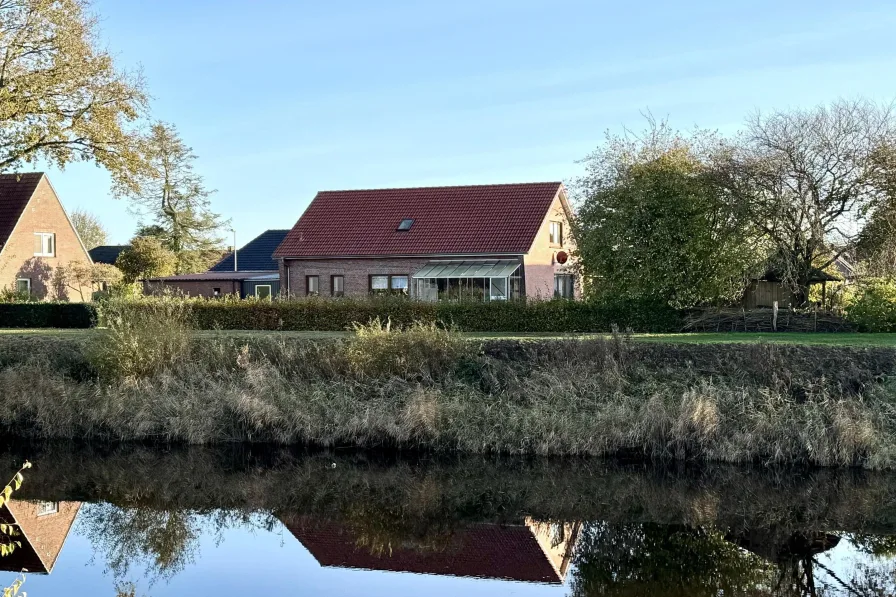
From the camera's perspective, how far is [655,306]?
77.2 ft

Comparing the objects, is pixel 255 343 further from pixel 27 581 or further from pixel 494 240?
pixel 494 240

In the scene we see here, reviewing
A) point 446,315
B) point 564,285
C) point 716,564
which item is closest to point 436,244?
point 564,285

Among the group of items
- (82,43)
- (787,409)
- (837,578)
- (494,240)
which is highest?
(82,43)

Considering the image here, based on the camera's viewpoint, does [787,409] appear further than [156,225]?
No

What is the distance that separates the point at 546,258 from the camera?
33.3 metres

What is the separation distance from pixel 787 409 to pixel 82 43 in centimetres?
1946

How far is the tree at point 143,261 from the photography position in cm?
4459

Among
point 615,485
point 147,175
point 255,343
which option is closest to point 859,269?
point 615,485

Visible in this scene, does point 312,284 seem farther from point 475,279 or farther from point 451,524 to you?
point 451,524

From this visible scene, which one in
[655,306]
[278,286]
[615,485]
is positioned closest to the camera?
[615,485]

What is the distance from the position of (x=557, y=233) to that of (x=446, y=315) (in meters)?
11.2

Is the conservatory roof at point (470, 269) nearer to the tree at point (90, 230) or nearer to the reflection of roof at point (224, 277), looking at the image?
the reflection of roof at point (224, 277)

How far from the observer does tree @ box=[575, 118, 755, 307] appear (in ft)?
77.9

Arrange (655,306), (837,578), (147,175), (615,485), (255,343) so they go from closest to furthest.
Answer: (837,578) < (615,485) < (255,343) < (655,306) < (147,175)
